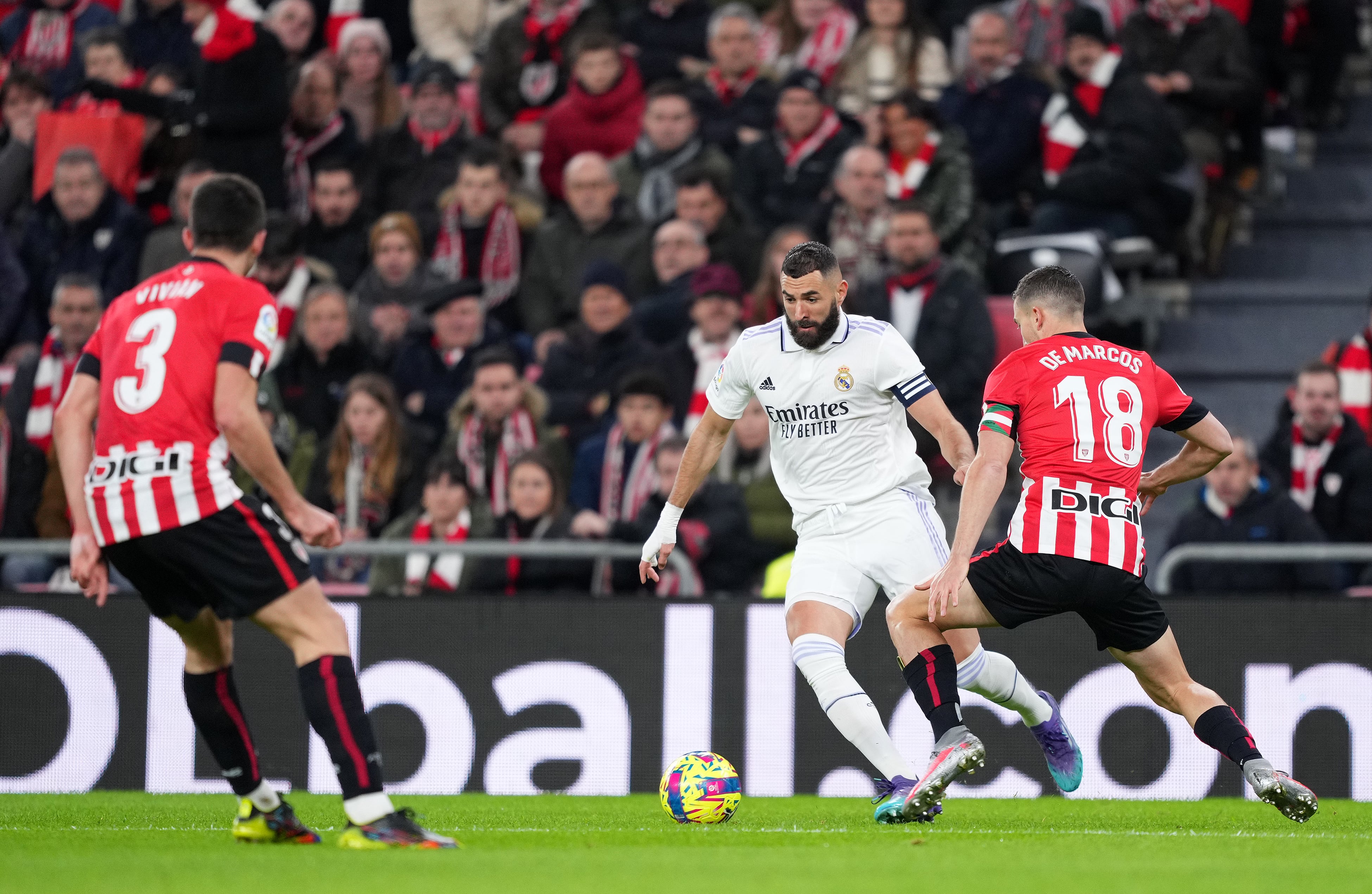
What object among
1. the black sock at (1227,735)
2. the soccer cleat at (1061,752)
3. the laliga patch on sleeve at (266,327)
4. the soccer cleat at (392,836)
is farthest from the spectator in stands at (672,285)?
the soccer cleat at (392,836)

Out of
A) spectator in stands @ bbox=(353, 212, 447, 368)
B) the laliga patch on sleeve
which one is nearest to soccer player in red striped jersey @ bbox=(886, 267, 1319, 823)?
the laliga patch on sleeve

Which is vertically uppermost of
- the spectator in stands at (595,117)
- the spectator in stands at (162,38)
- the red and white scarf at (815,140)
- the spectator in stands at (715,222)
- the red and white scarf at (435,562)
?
the spectator in stands at (162,38)

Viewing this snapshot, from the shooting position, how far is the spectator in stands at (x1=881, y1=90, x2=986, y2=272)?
12.0 metres

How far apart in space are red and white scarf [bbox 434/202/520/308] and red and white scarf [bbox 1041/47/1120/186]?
150 inches

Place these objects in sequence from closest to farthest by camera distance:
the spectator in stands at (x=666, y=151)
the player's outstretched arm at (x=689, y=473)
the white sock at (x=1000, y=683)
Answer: the white sock at (x=1000, y=683) → the player's outstretched arm at (x=689, y=473) → the spectator in stands at (x=666, y=151)

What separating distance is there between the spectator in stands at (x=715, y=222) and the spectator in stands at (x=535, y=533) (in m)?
2.33

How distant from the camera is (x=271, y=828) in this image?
21.0ft

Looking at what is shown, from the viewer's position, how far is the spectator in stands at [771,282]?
1143 centimetres

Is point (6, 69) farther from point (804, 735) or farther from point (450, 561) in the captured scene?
point (804, 735)

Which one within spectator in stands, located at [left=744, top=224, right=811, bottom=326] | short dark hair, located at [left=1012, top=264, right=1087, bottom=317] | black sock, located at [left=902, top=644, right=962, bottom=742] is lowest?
black sock, located at [left=902, top=644, right=962, bottom=742]

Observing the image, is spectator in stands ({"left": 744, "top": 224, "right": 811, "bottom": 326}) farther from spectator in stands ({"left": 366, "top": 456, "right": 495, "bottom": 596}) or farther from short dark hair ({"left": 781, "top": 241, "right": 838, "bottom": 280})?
short dark hair ({"left": 781, "top": 241, "right": 838, "bottom": 280})

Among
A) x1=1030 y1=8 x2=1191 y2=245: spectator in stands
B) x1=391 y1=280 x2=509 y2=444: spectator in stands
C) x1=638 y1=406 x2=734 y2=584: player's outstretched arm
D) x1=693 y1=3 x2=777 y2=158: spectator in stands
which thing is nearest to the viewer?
x1=638 y1=406 x2=734 y2=584: player's outstretched arm

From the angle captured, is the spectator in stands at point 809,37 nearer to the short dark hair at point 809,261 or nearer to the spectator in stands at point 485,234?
the spectator in stands at point 485,234

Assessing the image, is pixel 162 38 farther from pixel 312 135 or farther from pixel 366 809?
pixel 366 809
